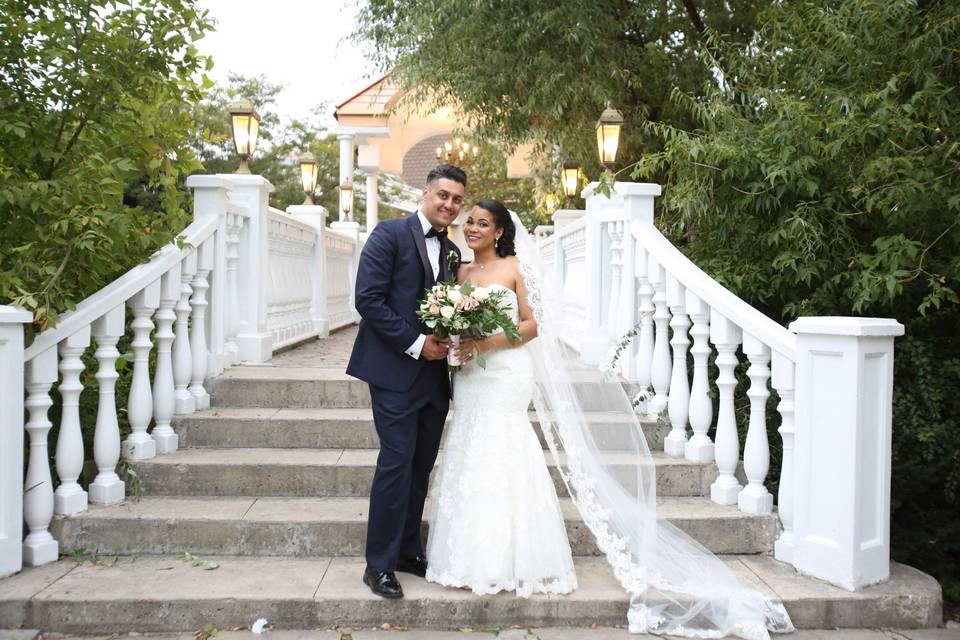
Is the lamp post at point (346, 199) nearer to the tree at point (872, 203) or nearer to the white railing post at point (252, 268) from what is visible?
the white railing post at point (252, 268)

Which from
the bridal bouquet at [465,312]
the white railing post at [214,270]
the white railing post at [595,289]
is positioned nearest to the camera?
the bridal bouquet at [465,312]

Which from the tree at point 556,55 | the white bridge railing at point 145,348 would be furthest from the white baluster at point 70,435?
the tree at point 556,55

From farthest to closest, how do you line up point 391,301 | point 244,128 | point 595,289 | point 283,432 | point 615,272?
point 244,128 < point 595,289 < point 615,272 < point 283,432 < point 391,301

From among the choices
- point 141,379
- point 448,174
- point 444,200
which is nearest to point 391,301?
point 444,200

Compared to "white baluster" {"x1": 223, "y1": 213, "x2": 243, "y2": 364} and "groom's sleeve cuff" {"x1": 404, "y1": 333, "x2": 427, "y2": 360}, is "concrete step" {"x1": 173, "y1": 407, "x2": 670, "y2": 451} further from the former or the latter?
"groom's sleeve cuff" {"x1": 404, "y1": 333, "x2": 427, "y2": 360}

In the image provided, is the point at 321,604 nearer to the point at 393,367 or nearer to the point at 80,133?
the point at 393,367

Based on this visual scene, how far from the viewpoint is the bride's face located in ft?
11.8

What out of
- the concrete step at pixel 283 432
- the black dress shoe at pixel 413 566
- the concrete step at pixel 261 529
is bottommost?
the black dress shoe at pixel 413 566

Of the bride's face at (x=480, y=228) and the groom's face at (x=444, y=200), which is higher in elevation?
the groom's face at (x=444, y=200)

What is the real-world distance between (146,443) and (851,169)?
14.7 feet

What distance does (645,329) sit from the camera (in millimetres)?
4918

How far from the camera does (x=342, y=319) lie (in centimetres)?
1035

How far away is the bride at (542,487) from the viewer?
3.37m

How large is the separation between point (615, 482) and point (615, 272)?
194 cm
